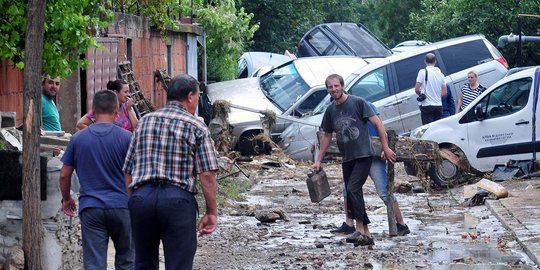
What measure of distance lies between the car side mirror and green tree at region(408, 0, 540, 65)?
1028cm

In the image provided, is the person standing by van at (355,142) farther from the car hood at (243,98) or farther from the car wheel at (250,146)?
the car hood at (243,98)

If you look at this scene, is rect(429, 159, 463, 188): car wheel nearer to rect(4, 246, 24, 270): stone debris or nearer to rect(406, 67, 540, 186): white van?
rect(406, 67, 540, 186): white van

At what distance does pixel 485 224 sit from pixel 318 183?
2.17m

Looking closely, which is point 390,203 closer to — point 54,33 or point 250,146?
point 54,33

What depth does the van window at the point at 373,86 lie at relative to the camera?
67.6 feet

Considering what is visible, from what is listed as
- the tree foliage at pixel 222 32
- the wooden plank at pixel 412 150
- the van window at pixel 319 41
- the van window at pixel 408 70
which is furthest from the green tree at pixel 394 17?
the wooden plank at pixel 412 150

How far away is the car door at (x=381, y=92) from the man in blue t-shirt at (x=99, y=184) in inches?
513

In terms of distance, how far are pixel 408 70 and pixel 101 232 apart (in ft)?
44.7

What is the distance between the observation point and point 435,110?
63.8 ft

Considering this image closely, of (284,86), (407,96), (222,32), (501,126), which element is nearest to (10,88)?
(501,126)

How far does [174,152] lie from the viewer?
6867 millimetres

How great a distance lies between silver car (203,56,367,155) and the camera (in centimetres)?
2123

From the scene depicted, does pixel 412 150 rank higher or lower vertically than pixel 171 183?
lower

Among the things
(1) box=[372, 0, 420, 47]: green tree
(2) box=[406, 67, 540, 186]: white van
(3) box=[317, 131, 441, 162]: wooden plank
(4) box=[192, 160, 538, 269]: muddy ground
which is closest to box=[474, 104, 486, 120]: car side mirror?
(2) box=[406, 67, 540, 186]: white van
